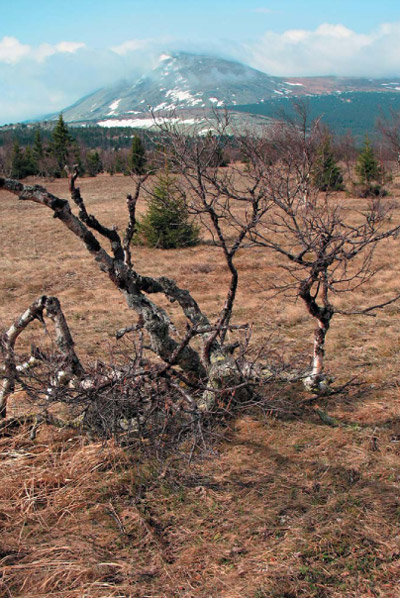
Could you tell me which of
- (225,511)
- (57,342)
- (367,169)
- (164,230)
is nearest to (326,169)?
(367,169)

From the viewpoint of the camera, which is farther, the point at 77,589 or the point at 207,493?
the point at 207,493

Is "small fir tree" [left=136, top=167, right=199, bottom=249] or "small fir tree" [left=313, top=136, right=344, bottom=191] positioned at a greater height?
"small fir tree" [left=313, top=136, right=344, bottom=191]

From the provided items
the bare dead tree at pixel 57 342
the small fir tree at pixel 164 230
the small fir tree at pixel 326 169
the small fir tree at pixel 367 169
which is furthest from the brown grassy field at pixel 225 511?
the small fir tree at pixel 367 169

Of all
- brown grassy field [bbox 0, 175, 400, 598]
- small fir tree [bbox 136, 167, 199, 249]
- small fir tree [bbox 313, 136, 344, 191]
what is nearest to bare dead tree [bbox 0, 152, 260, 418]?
brown grassy field [bbox 0, 175, 400, 598]

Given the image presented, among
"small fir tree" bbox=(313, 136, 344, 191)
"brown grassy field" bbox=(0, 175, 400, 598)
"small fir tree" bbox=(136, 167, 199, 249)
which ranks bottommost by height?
"brown grassy field" bbox=(0, 175, 400, 598)

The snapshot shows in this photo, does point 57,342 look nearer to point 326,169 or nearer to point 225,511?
point 225,511

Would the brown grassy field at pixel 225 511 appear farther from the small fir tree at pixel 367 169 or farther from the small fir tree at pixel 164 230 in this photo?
the small fir tree at pixel 367 169

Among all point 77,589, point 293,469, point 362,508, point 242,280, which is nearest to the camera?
point 77,589

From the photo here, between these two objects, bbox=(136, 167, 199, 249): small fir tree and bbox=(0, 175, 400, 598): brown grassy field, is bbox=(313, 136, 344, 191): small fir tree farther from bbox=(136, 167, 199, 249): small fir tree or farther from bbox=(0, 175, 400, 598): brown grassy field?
bbox=(0, 175, 400, 598): brown grassy field

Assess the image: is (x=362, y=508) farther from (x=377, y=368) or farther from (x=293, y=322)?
(x=293, y=322)

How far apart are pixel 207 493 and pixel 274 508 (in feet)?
1.70

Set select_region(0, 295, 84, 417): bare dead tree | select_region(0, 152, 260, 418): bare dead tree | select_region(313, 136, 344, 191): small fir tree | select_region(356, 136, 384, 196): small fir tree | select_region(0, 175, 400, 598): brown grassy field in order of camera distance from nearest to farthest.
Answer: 1. select_region(0, 175, 400, 598): brown grassy field
2. select_region(0, 152, 260, 418): bare dead tree
3. select_region(0, 295, 84, 417): bare dead tree
4. select_region(313, 136, 344, 191): small fir tree
5. select_region(356, 136, 384, 196): small fir tree

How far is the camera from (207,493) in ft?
11.7

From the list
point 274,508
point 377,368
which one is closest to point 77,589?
point 274,508
